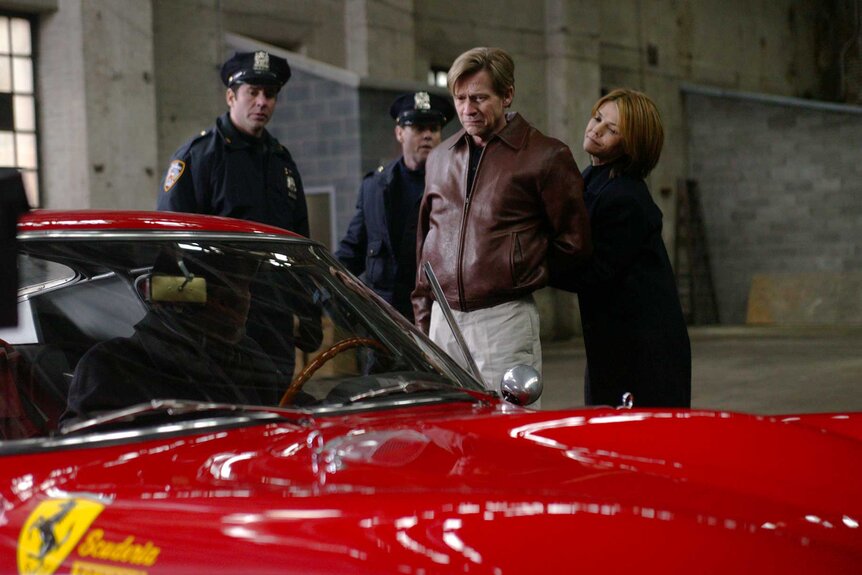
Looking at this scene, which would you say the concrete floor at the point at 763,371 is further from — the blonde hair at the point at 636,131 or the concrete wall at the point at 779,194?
the blonde hair at the point at 636,131

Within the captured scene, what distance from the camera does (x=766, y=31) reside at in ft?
66.5

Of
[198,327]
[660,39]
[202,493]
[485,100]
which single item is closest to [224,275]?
[198,327]

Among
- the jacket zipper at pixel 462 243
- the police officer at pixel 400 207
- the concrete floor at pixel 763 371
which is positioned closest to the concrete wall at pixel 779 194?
the concrete floor at pixel 763 371

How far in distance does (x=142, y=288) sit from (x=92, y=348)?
15 centimetres

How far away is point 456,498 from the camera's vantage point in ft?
4.56

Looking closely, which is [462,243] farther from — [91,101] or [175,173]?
[91,101]

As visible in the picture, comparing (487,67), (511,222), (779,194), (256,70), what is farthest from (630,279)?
(779,194)

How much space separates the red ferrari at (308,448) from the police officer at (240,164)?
1786 millimetres

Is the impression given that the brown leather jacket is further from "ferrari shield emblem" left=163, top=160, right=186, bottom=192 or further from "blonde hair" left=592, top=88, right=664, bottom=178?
"ferrari shield emblem" left=163, top=160, right=186, bottom=192

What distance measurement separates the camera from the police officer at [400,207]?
5.13 m

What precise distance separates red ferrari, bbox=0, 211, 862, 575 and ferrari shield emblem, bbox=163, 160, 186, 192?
1.83 meters

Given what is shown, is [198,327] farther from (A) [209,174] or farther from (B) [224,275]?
(A) [209,174]

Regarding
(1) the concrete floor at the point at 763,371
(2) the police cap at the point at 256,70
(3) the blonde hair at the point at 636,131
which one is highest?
(2) the police cap at the point at 256,70

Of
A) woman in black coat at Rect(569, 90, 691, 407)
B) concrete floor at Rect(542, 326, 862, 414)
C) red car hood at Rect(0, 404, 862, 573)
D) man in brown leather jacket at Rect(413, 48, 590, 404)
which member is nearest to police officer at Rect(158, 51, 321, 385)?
man in brown leather jacket at Rect(413, 48, 590, 404)
